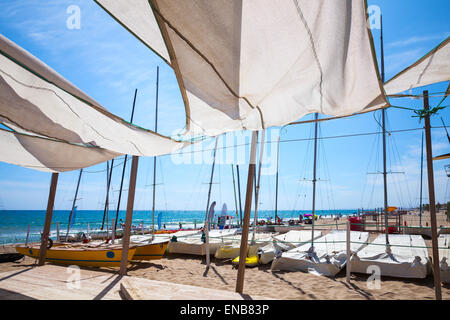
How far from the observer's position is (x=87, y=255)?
335 inches

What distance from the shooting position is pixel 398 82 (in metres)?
3.27

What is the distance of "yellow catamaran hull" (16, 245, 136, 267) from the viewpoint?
8.30 m

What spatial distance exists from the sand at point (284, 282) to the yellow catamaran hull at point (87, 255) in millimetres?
593

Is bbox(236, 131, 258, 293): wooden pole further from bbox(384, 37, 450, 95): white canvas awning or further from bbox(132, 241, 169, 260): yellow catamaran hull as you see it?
bbox(132, 241, 169, 260): yellow catamaran hull

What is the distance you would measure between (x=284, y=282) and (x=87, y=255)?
6046 mm

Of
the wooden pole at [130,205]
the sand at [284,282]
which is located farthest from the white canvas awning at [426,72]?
the wooden pole at [130,205]

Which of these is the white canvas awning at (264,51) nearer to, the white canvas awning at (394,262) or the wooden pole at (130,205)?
the wooden pole at (130,205)

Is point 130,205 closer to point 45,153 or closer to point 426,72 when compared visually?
point 45,153


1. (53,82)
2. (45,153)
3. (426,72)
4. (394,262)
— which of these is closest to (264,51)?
(426,72)

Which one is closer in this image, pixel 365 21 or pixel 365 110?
pixel 365 21

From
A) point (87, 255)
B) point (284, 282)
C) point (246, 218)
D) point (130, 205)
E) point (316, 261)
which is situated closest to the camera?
point (246, 218)
